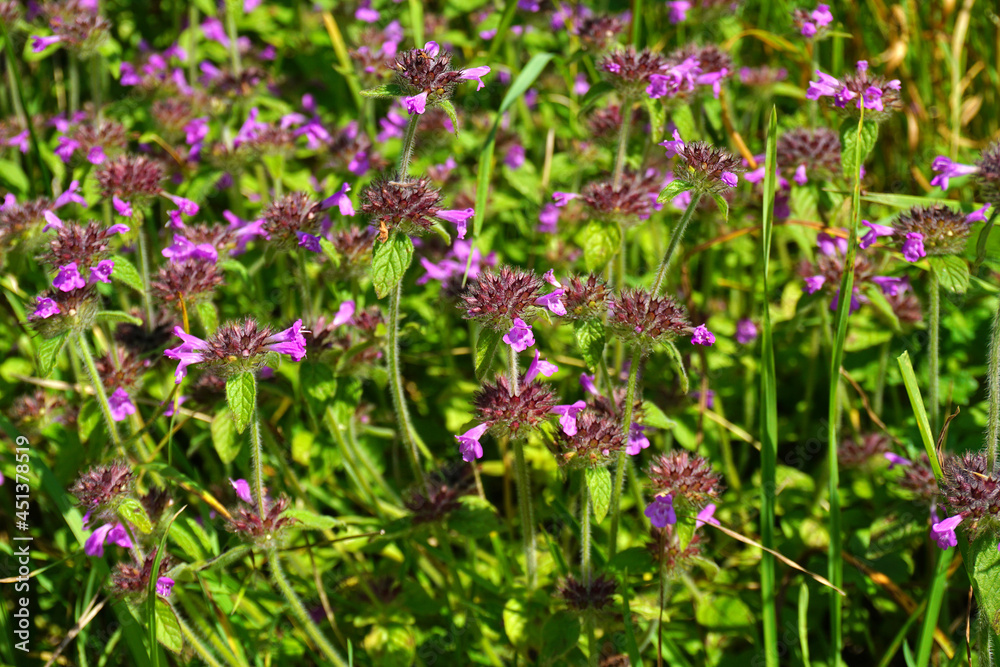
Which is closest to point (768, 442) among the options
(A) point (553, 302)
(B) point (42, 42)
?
(A) point (553, 302)

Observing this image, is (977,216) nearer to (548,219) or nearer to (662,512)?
(662,512)

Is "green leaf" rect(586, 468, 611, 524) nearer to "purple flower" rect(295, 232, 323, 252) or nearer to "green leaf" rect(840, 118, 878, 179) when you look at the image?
"purple flower" rect(295, 232, 323, 252)

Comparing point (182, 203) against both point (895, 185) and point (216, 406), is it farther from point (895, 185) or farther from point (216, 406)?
point (895, 185)

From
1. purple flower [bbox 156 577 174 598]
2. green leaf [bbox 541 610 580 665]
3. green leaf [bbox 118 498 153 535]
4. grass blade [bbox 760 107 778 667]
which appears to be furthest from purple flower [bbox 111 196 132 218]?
grass blade [bbox 760 107 778 667]

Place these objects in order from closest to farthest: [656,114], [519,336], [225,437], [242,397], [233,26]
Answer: [519,336], [242,397], [225,437], [656,114], [233,26]

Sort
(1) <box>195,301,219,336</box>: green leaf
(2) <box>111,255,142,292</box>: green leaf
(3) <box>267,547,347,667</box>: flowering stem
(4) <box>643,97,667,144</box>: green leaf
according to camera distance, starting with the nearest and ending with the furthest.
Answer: (3) <box>267,547,347,667</box>: flowering stem, (2) <box>111,255,142,292</box>: green leaf, (1) <box>195,301,219,336</box>: green leaf, (4) <box>643,97,667,144</box>: green leaf

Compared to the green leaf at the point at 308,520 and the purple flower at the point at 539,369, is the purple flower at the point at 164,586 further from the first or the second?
the purple flower at the point at 539,369
